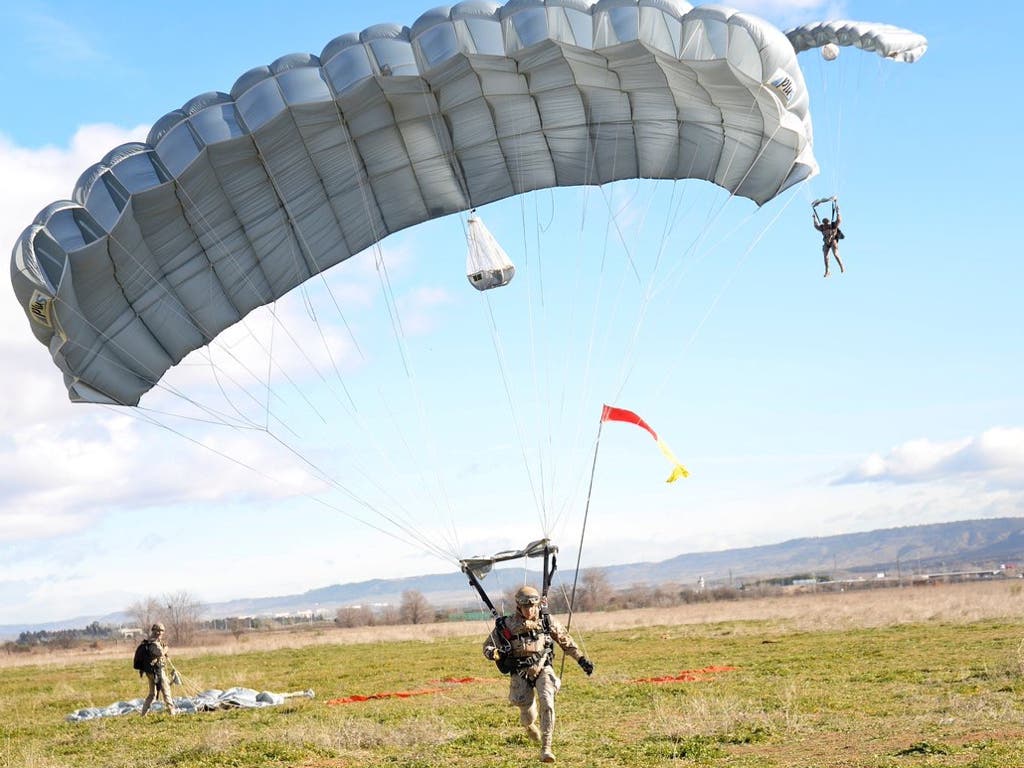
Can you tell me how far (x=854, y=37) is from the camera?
1423 centimetres

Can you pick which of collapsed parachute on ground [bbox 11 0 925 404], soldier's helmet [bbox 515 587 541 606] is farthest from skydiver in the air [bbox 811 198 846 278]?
soldier's helmet [bbox 515 587 541 606]

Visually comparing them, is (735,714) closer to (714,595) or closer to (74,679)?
(74,679)

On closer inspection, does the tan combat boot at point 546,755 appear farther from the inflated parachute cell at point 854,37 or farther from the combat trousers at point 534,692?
the inflated parachute cell at point 854,37

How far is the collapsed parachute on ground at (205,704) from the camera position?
17.3 meters

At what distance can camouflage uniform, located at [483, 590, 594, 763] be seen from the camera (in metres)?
10.3

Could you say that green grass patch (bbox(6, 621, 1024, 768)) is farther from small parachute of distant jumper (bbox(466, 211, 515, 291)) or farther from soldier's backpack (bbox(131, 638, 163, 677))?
small parachute of distant jumper (bbox(466, 211, 515, 291))

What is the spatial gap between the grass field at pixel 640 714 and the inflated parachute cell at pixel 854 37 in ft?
25.9

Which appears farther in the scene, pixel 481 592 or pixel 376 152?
pixel 376 152

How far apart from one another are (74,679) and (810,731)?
22.5 metres

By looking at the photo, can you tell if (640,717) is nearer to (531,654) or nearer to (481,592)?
(531,654)

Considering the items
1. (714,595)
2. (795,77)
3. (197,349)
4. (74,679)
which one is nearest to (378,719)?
(197,349)

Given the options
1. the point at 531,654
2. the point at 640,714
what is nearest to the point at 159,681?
the point at 640,714

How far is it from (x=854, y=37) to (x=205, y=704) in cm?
1325

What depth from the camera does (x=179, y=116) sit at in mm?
13016
